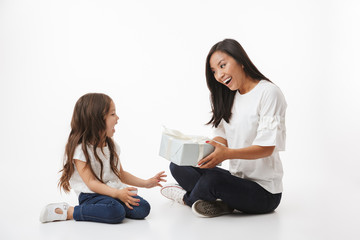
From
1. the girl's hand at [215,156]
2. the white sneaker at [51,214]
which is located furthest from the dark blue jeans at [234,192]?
the white sneaker at [51,214]

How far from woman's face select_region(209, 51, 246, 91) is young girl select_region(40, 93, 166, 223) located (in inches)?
22.4

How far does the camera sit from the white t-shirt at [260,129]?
2.09 m

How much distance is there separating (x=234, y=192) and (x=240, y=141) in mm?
280

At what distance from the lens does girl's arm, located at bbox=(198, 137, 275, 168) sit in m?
2.04

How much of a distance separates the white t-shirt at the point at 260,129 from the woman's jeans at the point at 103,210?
570mm

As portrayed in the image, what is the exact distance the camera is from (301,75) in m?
3.70

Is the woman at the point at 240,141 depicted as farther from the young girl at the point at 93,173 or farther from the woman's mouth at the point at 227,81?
A: the young girl at the point at 93,173

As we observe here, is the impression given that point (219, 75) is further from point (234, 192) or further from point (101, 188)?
point (101, 188)

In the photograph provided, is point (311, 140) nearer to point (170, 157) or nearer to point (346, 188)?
point (346, 188)

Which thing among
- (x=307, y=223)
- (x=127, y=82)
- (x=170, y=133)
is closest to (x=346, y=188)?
(x=307, y=223)

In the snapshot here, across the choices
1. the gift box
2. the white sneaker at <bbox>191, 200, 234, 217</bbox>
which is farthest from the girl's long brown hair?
the white sneaker at <bbox>191, 200, 234, 217</bbox>

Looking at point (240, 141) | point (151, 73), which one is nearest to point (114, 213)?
point (240, 141)

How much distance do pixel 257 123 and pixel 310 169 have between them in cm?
131

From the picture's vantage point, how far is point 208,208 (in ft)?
7.17
